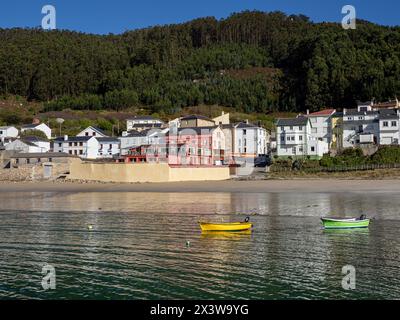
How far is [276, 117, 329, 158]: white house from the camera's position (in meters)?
67.8


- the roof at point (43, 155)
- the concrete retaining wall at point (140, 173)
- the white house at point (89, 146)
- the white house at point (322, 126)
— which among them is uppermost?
the white house at point (322, 126)

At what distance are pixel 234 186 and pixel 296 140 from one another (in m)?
22.8

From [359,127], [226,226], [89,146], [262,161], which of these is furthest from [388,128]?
[226,226]

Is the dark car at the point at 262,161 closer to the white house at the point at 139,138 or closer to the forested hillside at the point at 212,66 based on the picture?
the white house at the point at 139,138

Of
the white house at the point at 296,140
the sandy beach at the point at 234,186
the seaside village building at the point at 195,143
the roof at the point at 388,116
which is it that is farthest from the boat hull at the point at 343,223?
the roof at the point at 388,116

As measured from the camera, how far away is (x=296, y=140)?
69000mm

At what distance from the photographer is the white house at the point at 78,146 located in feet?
245

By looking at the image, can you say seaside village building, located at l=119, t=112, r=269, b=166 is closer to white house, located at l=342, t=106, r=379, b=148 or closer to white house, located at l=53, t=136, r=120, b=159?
white house, located at l=53, t=136, r=120, b=159

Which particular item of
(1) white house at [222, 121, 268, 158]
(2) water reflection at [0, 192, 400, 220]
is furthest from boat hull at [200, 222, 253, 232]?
(1) white house at [222, 121, 268, 158]

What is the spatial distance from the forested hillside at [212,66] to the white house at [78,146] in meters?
36.9

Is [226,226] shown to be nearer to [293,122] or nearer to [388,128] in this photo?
[293,122]

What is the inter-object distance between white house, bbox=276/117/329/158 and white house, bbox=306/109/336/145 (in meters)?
5.92
